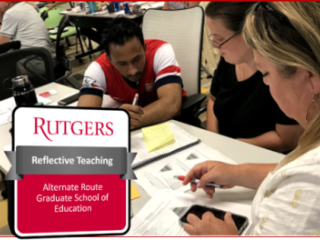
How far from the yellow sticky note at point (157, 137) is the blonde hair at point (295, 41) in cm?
55

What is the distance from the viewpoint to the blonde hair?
1.83 feet

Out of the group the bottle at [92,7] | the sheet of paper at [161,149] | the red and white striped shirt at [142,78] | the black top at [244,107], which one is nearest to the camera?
the sheet of paper at [161,149]

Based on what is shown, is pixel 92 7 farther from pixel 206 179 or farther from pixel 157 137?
pixel 206 179

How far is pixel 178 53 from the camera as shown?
5.88 feet

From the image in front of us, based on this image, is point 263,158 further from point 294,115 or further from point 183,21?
point 183,21

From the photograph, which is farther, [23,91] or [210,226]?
[23,91]

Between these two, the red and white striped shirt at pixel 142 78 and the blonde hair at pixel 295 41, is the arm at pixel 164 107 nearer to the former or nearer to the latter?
the red and white striped shirt at pixel 142 78

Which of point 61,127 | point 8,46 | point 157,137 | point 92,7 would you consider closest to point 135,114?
point 157,137

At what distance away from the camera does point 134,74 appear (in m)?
1.50

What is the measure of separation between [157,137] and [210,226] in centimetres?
48

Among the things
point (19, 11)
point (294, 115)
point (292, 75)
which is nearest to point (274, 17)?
point (292, 75)

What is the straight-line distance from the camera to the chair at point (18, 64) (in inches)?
75.0

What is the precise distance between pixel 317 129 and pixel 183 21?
52.3 inches

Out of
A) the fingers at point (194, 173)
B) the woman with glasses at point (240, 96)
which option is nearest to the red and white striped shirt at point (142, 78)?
the woman with glasses at point (240, 96)
